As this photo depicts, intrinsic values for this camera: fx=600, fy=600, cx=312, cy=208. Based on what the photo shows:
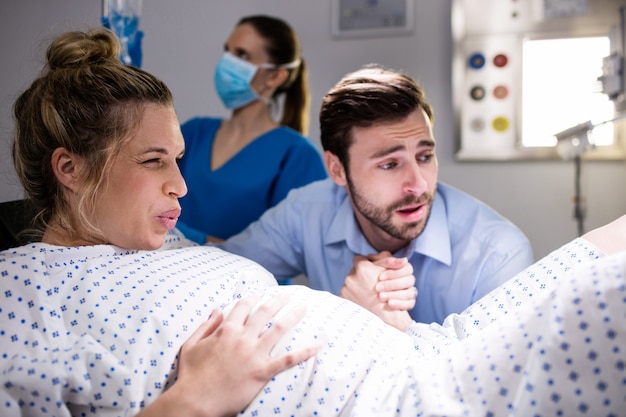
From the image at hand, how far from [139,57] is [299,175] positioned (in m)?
0.53

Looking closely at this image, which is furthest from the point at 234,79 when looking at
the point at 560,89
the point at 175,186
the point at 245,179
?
the point at 560,89

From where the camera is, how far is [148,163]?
894mm

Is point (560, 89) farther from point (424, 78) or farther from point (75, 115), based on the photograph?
point (75, 115)

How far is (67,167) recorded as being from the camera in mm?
885

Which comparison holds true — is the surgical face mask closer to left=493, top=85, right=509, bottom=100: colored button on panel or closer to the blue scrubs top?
the blue scrubs top

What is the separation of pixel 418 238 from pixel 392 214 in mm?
87

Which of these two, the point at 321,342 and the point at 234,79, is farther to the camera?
the point at 234,79

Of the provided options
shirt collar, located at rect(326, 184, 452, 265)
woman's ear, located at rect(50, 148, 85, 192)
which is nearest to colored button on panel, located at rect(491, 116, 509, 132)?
shirt collar, located at rect(326, 184, 452, 265)

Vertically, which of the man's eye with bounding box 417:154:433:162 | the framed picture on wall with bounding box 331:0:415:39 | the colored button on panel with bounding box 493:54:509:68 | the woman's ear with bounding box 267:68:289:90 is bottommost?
the man's eye with bounding box 417:154:433:162

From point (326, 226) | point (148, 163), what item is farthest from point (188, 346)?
point (326, 226)

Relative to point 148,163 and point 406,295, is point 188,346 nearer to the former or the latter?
point 148,163

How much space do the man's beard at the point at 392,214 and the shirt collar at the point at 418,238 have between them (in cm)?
3

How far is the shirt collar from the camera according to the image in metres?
1.26

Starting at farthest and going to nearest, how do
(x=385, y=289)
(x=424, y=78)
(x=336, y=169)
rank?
(x=424, y=78) → (x=336, y=169) → (x=385, y=289)
